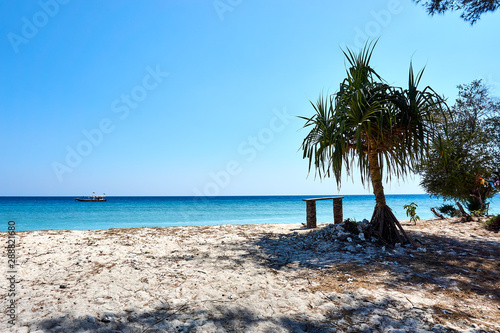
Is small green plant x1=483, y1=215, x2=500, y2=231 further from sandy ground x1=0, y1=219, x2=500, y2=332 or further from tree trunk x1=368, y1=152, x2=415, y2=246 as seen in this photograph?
tree trunk x1=368, y1=152, x2=415, y2=246

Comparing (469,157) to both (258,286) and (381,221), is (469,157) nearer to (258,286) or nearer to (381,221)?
(381,221)

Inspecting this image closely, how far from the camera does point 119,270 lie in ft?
14.3

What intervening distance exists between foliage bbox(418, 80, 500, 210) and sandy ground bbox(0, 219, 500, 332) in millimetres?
4193

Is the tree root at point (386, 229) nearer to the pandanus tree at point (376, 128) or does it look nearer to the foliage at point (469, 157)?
the pandanus tree at point (376, 128)

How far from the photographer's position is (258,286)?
369 centimetres

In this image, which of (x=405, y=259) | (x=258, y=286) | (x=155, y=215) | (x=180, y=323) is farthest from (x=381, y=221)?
(x=155, y=215)

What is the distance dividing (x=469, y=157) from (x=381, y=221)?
20.0 feet

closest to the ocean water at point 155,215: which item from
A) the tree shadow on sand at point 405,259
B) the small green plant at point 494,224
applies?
the small green plant at point 494,224

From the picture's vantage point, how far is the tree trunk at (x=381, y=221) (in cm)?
609

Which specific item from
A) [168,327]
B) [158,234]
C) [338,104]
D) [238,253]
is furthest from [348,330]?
[158,234]

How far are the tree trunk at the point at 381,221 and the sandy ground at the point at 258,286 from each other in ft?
1.29

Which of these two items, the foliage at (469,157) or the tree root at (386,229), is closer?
the tree root at (386,229)

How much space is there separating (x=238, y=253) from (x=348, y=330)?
3.21m

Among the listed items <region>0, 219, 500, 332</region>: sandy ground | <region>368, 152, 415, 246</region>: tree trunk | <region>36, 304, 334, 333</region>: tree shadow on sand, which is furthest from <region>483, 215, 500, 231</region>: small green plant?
<region>36, 304, 334, 333</region>: tree shadow on sand
